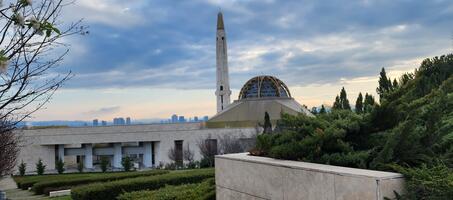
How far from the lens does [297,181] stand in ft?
12.9

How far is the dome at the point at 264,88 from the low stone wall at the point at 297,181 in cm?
4669

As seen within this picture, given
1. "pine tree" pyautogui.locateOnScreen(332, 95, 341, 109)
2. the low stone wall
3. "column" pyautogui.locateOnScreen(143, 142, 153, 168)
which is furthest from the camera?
"column" pyautogui.locateOnScreen(143, 142, 153, 168)

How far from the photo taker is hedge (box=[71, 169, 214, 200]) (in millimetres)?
10670

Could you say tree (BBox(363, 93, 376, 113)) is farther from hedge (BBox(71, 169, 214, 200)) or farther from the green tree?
hedge (BBox(71, 169, 214, 200))

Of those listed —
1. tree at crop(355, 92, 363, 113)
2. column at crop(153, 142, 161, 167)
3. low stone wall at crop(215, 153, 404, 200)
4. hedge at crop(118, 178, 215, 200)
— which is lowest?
column at crop(153, 142, 161, 167)

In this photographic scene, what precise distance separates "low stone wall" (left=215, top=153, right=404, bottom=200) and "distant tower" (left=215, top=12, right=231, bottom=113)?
5243 cm

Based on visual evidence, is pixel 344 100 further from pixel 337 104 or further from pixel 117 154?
Answer: pixel 117 154

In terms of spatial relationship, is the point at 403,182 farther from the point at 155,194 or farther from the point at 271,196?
the point at 155,194

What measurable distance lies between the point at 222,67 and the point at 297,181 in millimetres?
54220

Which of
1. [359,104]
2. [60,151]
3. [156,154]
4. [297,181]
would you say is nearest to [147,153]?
[156,154]

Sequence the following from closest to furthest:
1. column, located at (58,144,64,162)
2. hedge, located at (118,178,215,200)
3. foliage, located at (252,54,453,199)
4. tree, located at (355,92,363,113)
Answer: foliage, located at (252,54,453,199) → tree, located at (355,92,363,113) → hedge, located at (118,178,215,200) → column, located at (58,144,64,162)

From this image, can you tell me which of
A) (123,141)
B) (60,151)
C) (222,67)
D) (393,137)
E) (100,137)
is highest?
(222,67)

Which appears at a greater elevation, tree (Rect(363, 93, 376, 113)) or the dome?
the dome

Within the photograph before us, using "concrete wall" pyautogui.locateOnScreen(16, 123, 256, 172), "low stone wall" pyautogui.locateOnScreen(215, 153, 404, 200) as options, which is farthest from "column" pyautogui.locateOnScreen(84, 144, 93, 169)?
"low stone wall" pyautogui.locateOnScreen(215, 153, 404, 200)
